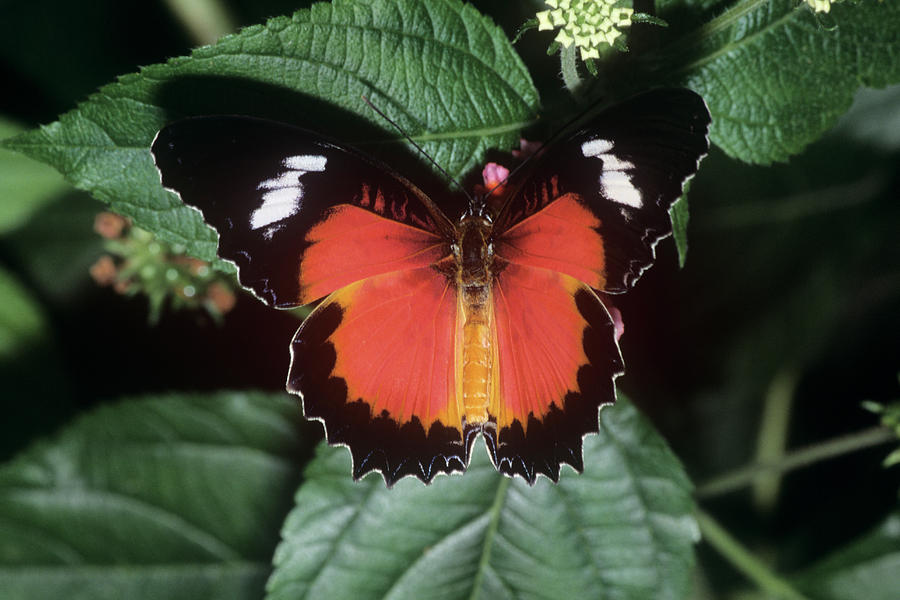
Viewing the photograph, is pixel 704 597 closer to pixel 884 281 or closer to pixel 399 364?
pixel 884 281

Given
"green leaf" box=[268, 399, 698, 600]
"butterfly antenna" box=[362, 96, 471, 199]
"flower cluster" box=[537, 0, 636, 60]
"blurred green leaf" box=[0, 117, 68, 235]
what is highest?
"blurred green leaf" box=[0, 117, 68, 235]

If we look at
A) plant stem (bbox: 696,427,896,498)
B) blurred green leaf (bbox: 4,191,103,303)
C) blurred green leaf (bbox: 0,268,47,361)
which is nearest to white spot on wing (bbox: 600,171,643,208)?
plant stem (bbox: 696,427,896,498)

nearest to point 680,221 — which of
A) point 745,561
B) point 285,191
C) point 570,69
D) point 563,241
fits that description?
point 563,241

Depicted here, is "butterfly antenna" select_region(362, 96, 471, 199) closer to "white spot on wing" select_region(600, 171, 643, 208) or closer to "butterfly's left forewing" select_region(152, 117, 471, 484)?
"butterfly's left forewing" select_region(152, 117, 471, 484)

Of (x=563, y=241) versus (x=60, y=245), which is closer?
(x=563, y=241)

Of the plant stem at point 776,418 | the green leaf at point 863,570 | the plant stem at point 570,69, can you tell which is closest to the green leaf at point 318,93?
the plant stem at point 570,69

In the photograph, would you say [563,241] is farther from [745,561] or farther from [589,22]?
[745,561]

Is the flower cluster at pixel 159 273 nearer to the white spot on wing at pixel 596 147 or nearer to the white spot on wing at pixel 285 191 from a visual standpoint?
the white spot on wing at pixel 285 191
